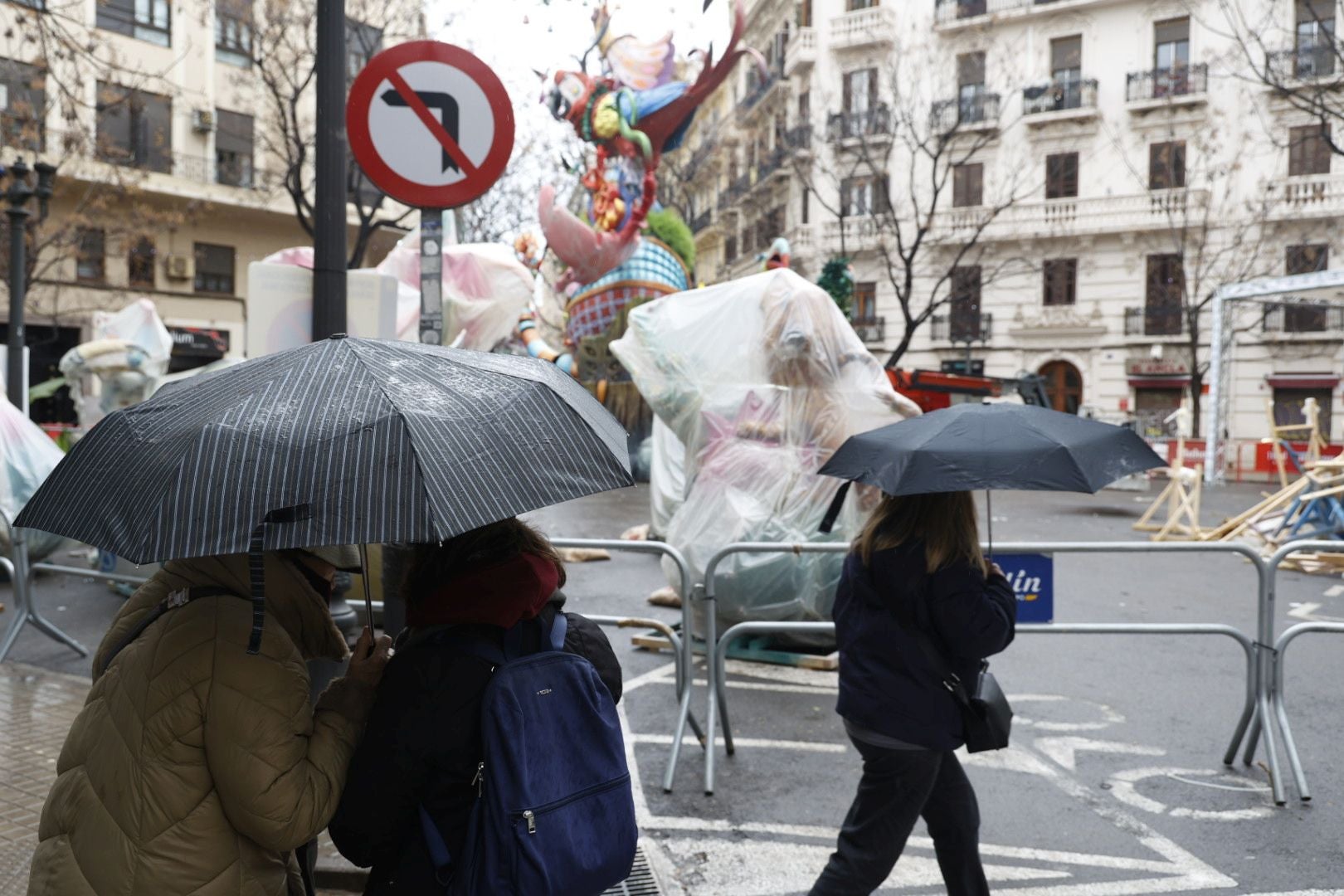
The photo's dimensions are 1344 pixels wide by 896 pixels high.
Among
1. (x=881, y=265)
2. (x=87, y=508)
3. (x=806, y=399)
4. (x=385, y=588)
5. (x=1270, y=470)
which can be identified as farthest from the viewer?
(x=881, y=265)

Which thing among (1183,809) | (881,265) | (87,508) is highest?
(881,265)

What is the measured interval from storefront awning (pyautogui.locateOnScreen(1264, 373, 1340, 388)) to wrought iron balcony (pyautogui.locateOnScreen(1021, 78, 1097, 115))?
34.2 ft

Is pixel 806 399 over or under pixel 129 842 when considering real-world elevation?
over

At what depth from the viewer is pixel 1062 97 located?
35438 mm

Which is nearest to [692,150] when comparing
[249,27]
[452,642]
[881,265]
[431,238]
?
[881,265]

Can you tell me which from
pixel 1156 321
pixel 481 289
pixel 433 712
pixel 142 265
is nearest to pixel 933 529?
pixel 433 712

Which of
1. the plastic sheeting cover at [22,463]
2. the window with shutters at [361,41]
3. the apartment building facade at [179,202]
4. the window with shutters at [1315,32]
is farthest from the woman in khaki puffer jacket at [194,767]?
the window with shutters at [1315,32]

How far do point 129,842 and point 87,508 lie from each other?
567mm

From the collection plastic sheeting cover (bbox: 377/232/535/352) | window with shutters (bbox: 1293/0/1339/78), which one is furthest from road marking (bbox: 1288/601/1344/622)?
window with shutters (bbox: 1293/0/1339/78)

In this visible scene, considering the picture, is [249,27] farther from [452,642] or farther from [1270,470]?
[1270,470]

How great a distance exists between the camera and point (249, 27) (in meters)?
18.7

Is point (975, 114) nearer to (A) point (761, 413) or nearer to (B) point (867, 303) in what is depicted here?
(B) point (867, 303)

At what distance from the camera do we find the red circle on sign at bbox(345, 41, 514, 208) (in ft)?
13.3

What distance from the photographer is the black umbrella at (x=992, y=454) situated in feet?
10.5
